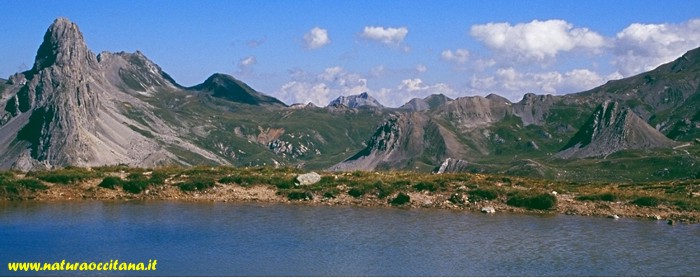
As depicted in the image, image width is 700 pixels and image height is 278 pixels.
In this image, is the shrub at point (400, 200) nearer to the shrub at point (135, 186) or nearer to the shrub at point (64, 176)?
the shrub at point (135, 186)

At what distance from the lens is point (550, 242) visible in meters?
49.8

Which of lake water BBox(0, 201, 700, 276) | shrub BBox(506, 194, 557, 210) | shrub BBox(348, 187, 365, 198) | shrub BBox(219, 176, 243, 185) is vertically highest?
shrub BBox(219, 176, 243, 185)

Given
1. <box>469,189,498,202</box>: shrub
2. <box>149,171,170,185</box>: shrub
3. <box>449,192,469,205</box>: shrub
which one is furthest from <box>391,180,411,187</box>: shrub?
<box>149,171,170,185</box>: shrub

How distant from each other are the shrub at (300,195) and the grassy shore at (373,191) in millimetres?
91

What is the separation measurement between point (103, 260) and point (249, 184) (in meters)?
31.7

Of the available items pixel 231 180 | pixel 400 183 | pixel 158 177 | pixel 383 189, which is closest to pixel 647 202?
pixel 400 183

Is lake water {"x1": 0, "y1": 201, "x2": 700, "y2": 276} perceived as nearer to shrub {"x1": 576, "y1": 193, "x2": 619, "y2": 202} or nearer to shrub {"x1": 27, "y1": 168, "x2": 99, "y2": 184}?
shrub {"x1": 576, "y1": 193, "x2": 619, "y2": 202}

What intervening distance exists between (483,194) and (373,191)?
1001cm

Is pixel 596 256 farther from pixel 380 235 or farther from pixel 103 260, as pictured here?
pixel 103 260

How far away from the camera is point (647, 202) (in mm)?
65188

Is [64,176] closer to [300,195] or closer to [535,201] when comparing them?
[300,195]

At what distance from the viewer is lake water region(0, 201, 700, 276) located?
41.1 metres

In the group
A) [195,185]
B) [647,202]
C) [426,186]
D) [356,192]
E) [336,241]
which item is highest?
[195,185]

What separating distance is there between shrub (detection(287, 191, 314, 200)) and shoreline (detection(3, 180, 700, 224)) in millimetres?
288
